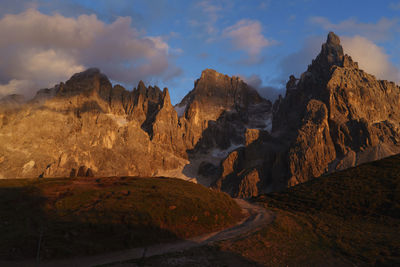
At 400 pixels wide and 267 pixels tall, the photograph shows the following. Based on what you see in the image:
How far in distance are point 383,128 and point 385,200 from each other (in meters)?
131

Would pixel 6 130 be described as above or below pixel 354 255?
above

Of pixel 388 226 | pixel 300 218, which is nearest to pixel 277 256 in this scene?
pixel 300 218

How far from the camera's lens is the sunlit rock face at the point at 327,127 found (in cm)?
14525

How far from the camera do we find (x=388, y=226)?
34.3m

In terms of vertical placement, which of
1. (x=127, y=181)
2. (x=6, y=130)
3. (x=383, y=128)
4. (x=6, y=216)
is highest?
(x=383, y=128)

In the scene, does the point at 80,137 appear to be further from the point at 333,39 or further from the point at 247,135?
the point at 333,39

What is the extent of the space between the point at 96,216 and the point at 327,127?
149 meters

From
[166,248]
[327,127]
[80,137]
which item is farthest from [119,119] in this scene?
[166,248]

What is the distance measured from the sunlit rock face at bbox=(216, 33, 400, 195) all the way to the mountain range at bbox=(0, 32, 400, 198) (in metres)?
0.53

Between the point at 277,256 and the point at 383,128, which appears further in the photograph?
the point at 383,128

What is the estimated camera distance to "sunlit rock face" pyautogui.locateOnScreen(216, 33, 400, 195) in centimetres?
14525

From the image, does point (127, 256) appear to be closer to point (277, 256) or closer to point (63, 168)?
point (277, 256)

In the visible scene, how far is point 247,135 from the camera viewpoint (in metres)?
183

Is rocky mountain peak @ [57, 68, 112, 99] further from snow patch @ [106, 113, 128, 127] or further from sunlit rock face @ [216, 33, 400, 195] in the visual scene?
sunlit rock face @ [216, 33, 400, 195]
